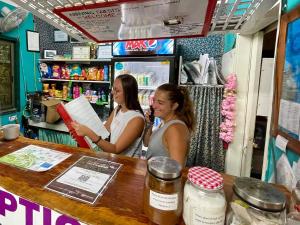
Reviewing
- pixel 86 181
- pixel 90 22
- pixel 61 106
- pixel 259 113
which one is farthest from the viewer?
pixel 259 113

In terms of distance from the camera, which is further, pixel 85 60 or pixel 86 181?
pixel 85 60

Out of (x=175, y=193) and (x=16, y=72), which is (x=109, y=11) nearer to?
(x=175, y=193)

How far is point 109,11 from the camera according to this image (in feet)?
2.41

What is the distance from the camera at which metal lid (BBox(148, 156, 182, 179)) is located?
1.72 feet

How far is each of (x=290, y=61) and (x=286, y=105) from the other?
0.67 ft

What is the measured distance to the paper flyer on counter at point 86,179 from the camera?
689 mm

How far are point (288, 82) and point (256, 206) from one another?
2.40ft

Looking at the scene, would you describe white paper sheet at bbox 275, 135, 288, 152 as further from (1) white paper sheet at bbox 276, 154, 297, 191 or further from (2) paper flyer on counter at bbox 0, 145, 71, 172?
(2) paper flyer on counter at bbox 0, 145, 71, 172

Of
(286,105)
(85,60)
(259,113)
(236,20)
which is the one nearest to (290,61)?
(286,105)

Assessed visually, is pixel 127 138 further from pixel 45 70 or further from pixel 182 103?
pixel 45 70

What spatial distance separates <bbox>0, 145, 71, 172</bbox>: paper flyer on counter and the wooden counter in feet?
0.10

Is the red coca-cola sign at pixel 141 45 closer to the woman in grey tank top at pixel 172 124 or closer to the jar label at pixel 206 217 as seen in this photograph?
the woman in grey tank top at pixel 172 124

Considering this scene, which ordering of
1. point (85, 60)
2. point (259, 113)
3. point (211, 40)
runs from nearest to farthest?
point (259, 113) → point (211, 40) → point (85, 60)

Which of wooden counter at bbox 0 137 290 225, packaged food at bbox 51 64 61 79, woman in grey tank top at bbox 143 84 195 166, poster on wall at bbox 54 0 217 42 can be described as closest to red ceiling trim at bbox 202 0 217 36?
poster on wall at bbox 54 0 217 42
